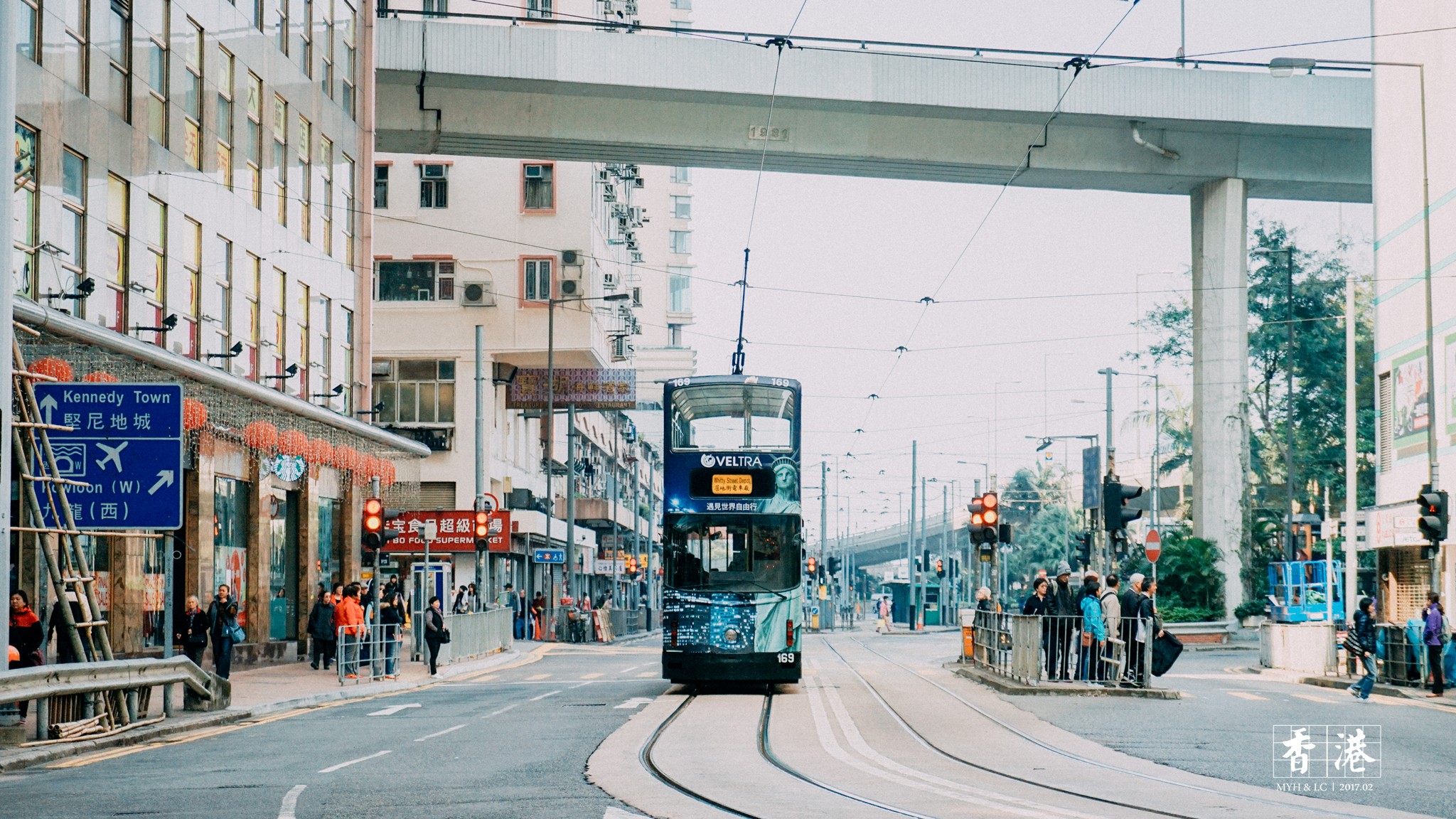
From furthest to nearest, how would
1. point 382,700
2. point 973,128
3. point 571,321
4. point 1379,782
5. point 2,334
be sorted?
1. point 571,321
2. point 973,128
3. point 382,700
4. point 2,334
5. point 1379,782

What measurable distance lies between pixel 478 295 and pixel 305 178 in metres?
19.1

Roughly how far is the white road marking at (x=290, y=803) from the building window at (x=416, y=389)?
148 ft

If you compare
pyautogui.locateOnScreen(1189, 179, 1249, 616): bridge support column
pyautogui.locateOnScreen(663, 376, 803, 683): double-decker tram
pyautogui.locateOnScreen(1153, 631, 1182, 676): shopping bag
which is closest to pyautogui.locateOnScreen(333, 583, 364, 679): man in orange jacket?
pyautogui.locateOnScreen(663, 376, 803, 683): double-decker tram

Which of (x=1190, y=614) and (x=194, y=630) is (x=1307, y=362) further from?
(x=194, y=630)

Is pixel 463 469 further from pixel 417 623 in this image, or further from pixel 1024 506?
pixel 1024 506

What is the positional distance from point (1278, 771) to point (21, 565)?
17.5 m

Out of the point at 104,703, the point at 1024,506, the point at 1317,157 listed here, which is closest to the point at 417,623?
the point at 104,703

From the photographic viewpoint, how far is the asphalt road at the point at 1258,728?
13.1 metres

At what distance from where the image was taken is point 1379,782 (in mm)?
13062

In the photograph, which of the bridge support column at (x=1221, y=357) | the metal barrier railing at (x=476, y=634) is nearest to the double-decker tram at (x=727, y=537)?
the metal barrier railing at (x=476, y=634)

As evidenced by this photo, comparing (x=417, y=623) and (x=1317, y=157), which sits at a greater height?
(x=1317, y=157)

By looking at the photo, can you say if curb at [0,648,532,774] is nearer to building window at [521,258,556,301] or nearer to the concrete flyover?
the concrete flyover

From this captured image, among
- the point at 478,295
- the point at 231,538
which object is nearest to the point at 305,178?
the point at 231,538

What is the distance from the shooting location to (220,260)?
32.0 meters
